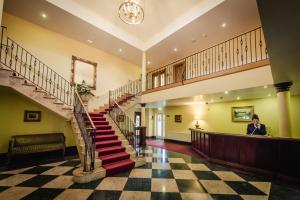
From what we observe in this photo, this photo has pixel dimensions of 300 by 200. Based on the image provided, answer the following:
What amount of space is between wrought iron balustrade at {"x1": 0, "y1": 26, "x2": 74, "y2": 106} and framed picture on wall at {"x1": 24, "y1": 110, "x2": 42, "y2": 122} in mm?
950

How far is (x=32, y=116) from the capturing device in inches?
228

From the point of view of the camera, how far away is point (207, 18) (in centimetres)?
561

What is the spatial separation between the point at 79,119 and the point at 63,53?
3957 mm

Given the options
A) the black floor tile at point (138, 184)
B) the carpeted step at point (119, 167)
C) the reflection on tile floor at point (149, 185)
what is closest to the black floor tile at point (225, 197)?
the reflection on tile floor at point (149, 185)

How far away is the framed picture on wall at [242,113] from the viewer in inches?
258

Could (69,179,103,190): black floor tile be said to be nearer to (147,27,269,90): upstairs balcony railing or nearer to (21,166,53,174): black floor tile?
(21,166,53,174): black floor tile

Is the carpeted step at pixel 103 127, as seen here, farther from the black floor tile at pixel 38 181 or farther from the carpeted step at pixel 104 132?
the black floor tile at pixel 38 181

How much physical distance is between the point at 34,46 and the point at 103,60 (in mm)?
3240

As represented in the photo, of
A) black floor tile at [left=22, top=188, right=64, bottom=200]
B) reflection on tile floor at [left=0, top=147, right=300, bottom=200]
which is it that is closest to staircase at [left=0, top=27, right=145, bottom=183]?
reflection on tile floor at [left=0, top=147, right=300, bottom=200]

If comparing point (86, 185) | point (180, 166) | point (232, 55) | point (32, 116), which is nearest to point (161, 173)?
point (180, 166)

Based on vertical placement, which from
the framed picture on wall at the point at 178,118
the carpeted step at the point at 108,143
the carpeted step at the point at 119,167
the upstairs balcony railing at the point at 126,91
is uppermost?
the upstairs balcony railing at the point at 126,91

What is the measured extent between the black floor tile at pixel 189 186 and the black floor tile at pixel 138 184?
71 centimetres

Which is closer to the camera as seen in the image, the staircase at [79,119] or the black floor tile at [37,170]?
the staircase at [79,119]

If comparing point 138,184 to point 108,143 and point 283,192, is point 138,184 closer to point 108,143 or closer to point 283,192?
point 108,143
